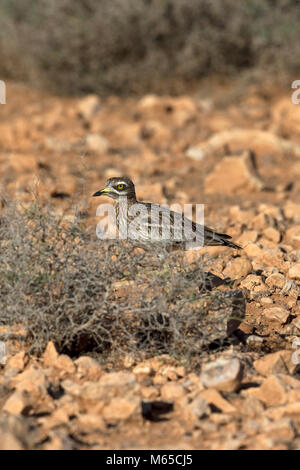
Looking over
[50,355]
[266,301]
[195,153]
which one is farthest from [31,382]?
[195,153]

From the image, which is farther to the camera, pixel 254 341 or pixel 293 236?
pixel 293 236

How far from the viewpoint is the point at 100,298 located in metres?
4.06

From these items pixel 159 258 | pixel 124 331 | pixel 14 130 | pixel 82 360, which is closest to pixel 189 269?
pixel 159 258

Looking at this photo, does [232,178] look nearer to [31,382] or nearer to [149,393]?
[149,393]

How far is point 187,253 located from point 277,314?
3.23 feet

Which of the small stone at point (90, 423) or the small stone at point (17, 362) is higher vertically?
the small stone at point (17, 362)

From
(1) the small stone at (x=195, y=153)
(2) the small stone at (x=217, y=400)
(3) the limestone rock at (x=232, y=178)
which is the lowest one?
(2) the small stone at (x=217, y=400)

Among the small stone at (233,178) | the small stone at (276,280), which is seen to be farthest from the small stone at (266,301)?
the small stone at (233,178)

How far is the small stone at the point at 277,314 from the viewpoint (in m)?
4.62

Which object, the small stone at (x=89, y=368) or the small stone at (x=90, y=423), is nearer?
the small stone at (x=90, y=423)

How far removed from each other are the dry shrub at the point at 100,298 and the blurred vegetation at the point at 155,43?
25.7 ft

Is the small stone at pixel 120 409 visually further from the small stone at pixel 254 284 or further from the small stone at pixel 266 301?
the small stone at pixel 254 284

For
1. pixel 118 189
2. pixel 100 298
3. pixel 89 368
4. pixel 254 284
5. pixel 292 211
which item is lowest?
pixel 89 368

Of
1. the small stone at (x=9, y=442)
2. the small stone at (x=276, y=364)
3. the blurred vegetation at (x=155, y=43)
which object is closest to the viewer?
the small stone at (x=9, y=442)
